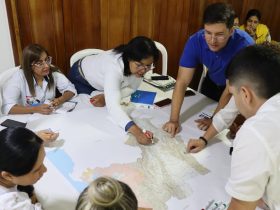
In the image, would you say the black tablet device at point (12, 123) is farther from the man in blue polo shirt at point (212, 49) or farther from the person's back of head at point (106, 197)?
the person's back of head at point (106, 197)

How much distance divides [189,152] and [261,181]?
643 millimetres

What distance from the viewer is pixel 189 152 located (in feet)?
4.81

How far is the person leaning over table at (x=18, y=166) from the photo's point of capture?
0.97 m

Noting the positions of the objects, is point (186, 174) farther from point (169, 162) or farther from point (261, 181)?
point (261, 181)

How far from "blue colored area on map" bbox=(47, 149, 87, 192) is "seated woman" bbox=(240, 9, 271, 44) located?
318cm

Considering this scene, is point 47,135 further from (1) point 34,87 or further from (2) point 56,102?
(1) point 34,87

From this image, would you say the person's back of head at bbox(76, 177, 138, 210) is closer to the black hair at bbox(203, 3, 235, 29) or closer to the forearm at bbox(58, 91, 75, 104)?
the black hair at bbox(203, 3, 235, 29)

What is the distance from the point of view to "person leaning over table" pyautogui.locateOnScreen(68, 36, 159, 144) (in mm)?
1626

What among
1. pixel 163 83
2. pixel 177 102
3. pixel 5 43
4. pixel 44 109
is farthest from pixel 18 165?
pixel 5 43

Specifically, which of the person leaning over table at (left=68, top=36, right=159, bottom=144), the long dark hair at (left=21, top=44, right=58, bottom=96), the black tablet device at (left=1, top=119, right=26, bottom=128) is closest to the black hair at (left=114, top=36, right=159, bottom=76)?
the person leaning over table at (left=68, top=36, right=159, bottom=144)

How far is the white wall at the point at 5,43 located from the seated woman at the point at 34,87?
56 centimetres

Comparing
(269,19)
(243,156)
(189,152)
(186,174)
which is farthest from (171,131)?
(269,19)

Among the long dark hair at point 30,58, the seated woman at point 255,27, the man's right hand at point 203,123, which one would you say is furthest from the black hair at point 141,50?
the seated woman at point 255,27

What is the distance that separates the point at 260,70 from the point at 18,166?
83cm
